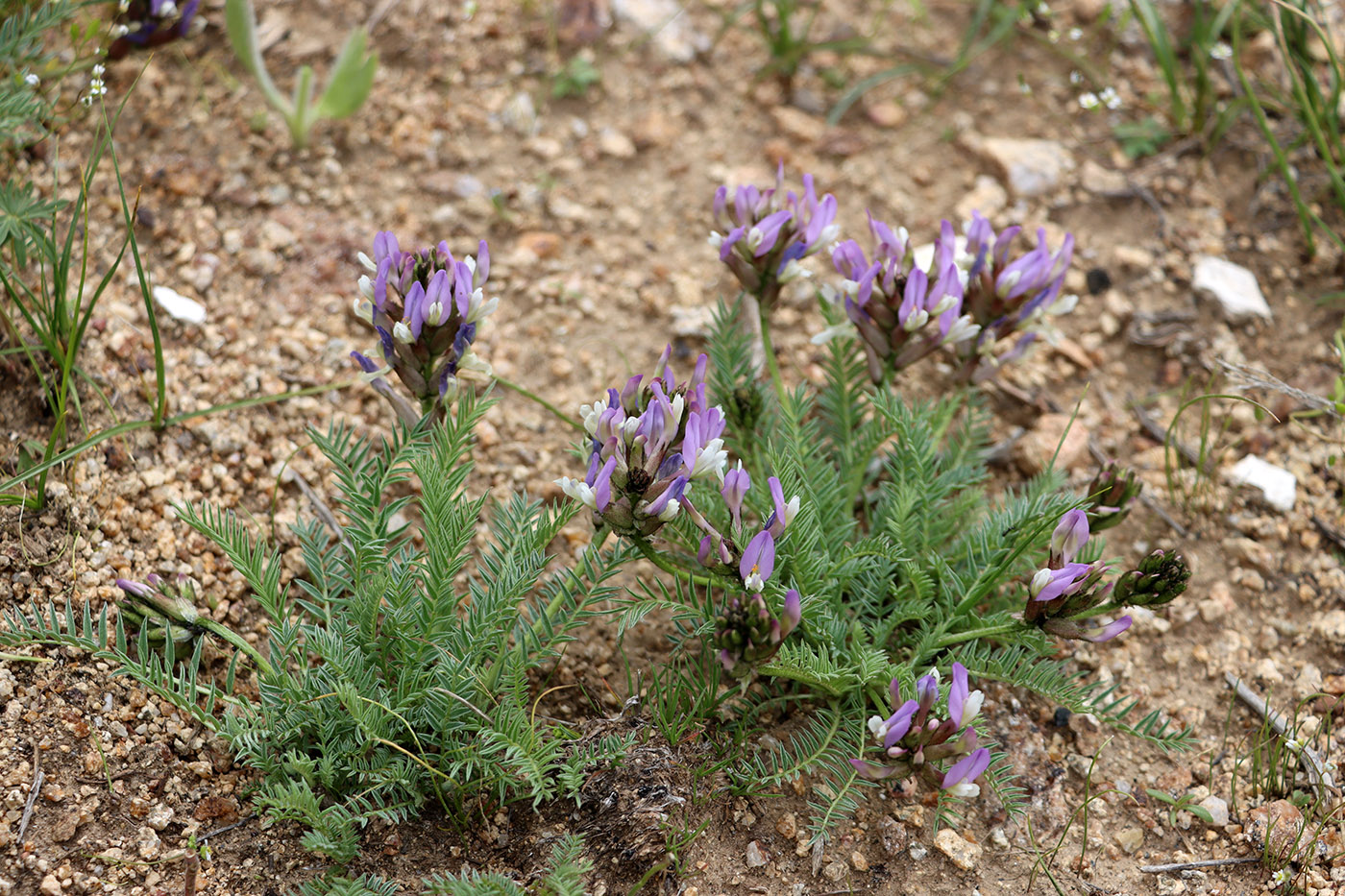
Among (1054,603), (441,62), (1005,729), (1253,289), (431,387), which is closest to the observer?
(1054,603)

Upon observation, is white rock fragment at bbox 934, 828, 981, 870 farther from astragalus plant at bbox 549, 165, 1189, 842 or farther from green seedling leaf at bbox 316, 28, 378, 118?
green seedling leaf at bbox 316, 28, 378, 118

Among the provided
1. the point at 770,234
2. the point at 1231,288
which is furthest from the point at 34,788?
the point at 1231,288

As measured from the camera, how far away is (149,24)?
3.32 m

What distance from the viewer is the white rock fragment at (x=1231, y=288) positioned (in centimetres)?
355

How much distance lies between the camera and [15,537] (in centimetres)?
244

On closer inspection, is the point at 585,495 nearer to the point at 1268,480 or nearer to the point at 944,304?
the point at 944,304

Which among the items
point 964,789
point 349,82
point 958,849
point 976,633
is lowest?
point 958,849

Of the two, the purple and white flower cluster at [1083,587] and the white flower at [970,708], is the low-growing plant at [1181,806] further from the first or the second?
the white flower at [970,708]

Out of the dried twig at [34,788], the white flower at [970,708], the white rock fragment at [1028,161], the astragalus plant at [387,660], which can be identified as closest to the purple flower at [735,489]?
the astragalus plant at [387,660]

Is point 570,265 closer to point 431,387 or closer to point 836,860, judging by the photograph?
point 431,387

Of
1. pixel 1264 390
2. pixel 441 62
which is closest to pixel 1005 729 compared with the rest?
pixel 1264 390

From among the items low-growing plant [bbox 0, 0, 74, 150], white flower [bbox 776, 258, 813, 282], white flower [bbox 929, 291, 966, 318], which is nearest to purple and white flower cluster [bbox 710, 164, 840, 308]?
white flower [bbox 776, 258, 813, 282]

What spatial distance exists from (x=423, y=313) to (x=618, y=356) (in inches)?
44.6

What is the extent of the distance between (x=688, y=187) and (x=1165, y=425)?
5.95ft
